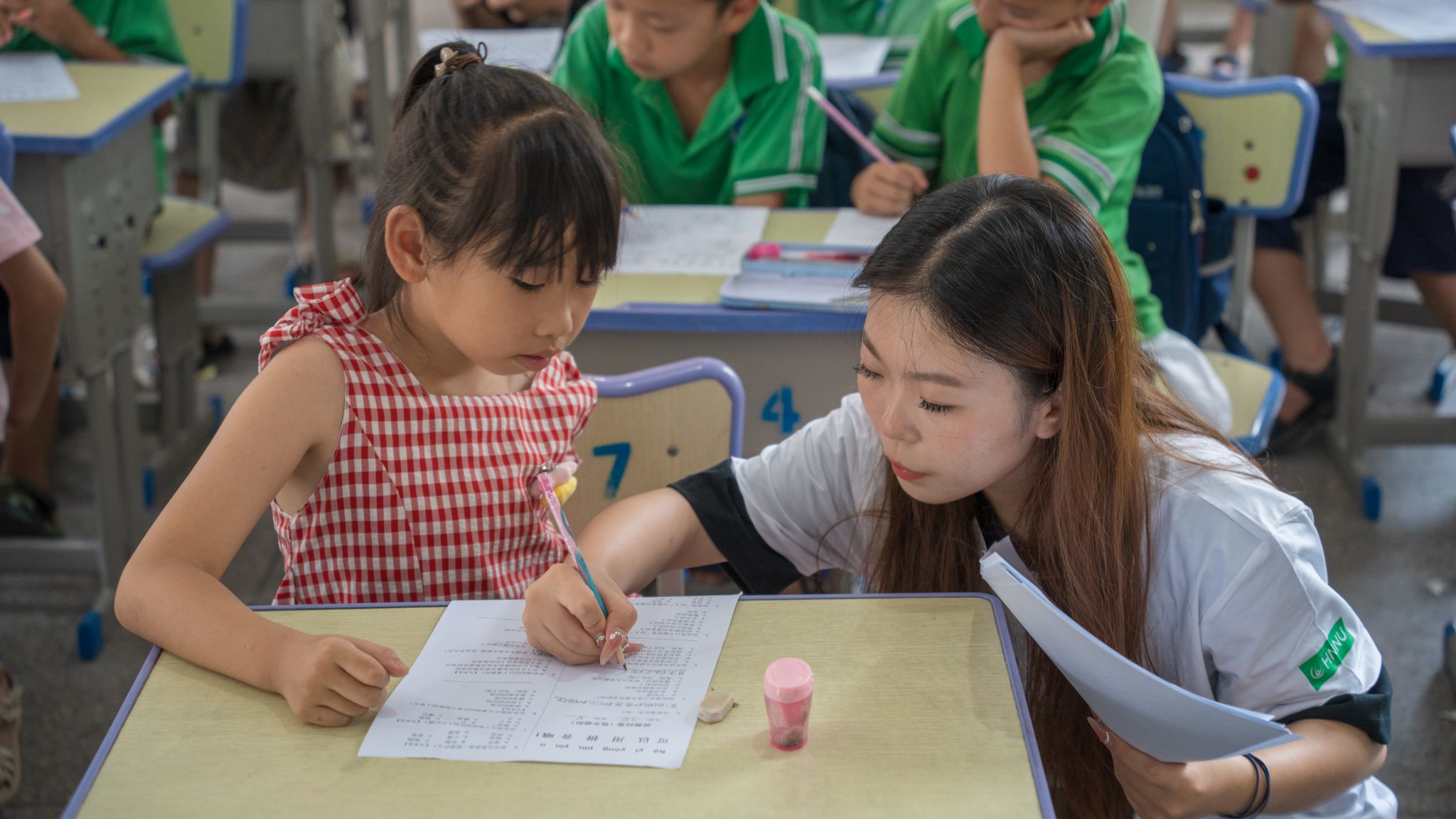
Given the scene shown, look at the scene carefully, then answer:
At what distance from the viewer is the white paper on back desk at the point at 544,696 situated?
928mm

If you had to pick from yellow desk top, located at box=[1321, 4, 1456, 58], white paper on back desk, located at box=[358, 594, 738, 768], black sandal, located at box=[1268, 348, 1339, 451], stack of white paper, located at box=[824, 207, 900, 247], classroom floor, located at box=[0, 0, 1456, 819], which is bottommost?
classroom floor, located at box=[0, 0, 1456, 819]

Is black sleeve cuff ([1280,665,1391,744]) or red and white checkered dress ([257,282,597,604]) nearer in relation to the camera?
black sleeve cuff ([1280,665,1391,744])

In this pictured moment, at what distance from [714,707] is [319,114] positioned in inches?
113

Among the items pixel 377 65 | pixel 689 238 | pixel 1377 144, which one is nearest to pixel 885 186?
pixel 689 238

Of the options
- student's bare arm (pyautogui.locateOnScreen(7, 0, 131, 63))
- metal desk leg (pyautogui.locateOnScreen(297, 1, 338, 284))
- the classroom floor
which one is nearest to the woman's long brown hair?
the classroom floor

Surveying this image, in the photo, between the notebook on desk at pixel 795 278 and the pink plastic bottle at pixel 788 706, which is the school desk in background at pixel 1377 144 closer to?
the notebook on desk at pixel 795 278

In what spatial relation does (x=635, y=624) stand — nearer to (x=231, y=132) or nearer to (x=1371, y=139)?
(x=1371, y=139)

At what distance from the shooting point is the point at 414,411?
130 cm

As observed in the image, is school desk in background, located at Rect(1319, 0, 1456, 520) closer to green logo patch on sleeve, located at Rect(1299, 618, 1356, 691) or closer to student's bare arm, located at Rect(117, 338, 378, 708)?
green logo patch on sleeve, located at Rect(1299, 618, 1356, 691)

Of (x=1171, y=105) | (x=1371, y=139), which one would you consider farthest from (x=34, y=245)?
(x=1371, y=139)

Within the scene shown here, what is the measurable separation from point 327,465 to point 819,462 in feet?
1.57

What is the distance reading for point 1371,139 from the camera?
8.86ft

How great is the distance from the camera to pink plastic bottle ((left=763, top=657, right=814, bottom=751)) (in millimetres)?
909

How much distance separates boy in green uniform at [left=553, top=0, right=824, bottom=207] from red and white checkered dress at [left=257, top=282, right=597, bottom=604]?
1015 millimetres
